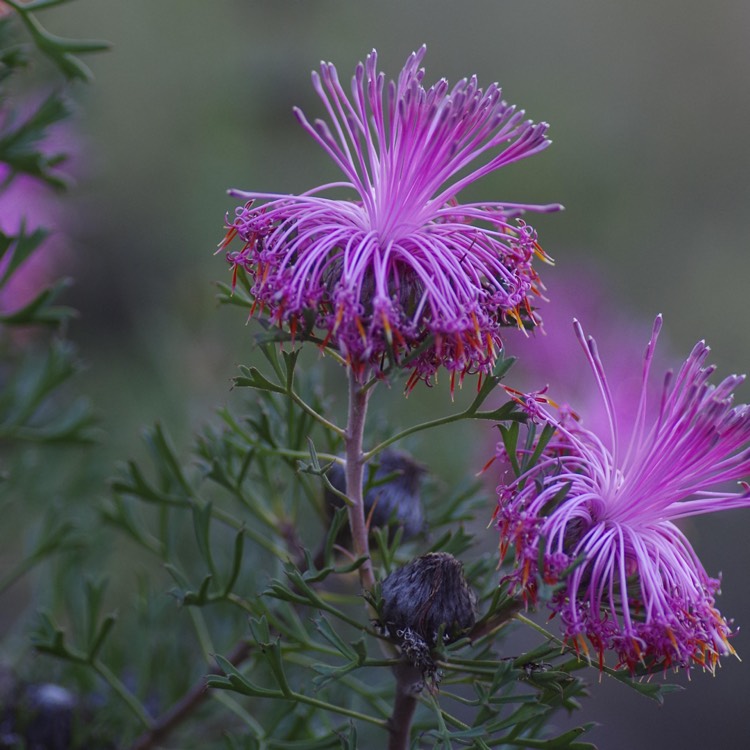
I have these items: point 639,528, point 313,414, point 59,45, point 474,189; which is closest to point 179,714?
point 313,414

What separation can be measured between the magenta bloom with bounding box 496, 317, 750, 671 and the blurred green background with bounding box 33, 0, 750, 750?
87 cm

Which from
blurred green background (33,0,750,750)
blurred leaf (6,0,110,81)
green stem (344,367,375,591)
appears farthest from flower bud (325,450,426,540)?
blurred green background (33,0,750,750)

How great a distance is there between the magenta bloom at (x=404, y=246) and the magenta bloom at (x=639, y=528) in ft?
0.30

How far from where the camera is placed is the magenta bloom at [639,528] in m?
0.66

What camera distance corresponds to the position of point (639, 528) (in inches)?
28.0

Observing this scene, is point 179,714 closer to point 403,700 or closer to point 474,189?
point 403,700

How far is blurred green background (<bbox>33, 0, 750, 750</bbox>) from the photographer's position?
6.99 ft

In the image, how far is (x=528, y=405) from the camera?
0.71 metres

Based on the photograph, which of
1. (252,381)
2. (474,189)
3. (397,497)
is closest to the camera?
(252,381)

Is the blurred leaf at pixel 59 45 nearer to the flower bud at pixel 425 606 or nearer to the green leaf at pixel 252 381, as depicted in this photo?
the green leaf at pixel 252 381

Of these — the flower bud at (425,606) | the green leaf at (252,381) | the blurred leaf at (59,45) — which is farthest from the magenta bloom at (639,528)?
the blurred leaf at (59,45)

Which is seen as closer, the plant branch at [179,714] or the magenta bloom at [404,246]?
the magenta bloom at [404,246]

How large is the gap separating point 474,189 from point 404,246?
6.30ft

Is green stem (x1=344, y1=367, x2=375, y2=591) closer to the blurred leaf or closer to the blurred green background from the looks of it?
the blurred leaf
